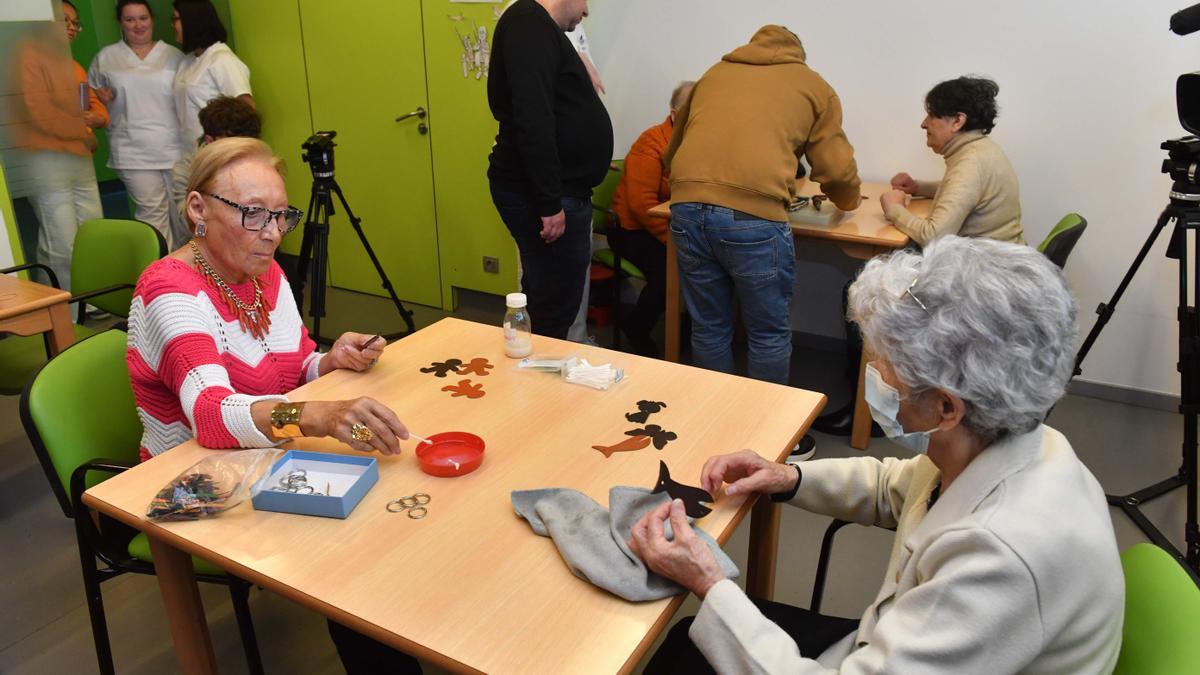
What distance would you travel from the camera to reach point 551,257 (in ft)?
10.1

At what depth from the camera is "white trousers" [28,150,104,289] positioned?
4066 millimetres

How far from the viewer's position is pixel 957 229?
2928 millimetres

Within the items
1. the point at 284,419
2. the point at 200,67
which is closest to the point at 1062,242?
the point at 284,419

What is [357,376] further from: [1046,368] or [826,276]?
[826,276]

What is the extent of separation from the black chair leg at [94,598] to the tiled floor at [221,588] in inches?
9.5

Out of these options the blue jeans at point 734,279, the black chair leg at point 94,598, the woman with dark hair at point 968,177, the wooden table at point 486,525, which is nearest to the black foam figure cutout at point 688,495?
the wooden table at point 486,525

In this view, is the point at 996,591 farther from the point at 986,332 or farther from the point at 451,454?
the point at 451,454

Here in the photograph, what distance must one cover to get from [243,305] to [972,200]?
237cm

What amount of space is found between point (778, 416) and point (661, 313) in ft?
7.49

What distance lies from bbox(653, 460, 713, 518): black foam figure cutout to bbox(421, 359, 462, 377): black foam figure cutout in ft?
2.18

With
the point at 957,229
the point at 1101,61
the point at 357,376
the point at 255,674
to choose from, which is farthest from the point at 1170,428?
the point at 255,674

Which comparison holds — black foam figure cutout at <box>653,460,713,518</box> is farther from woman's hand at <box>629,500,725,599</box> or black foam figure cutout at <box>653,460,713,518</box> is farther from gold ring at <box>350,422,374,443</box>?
gold ring at <box>350,422,374,443</box>

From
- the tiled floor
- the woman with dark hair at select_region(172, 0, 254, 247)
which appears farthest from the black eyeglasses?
the woman with dark hair at select_region(172, 0, 254, 247)

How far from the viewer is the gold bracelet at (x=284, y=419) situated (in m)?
1.48
